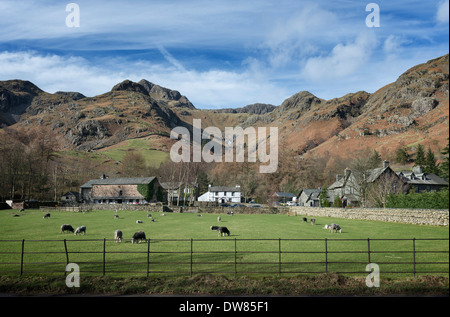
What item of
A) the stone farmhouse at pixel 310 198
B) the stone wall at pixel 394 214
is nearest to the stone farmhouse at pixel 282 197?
the stone farmhouse at pixel 310 198

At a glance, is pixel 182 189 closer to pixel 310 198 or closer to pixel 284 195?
pixel 284 195

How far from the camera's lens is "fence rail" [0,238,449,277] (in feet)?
46.9

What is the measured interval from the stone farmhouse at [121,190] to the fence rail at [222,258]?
76.4 m

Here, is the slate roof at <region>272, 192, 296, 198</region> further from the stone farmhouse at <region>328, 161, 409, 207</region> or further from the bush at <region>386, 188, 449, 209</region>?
the bush at <region>386, 188, 449, 209</region>

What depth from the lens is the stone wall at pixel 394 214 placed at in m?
35.2

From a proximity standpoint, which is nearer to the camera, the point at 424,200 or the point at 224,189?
the point at 424,200

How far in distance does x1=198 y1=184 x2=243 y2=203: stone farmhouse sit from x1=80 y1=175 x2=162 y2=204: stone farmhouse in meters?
25.2

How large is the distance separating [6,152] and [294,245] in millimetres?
101716

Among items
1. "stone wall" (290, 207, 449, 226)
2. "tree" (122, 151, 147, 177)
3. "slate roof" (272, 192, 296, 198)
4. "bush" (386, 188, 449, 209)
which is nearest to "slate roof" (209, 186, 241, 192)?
"slate roof" (272, 192, 296, 198)

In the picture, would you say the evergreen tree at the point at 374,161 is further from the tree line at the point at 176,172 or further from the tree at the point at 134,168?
the tree at the point at 134,168

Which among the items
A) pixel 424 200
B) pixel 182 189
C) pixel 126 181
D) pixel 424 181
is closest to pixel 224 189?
pixel 182 189

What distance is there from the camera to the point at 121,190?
333 feet

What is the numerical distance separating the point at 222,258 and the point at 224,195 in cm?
10251
